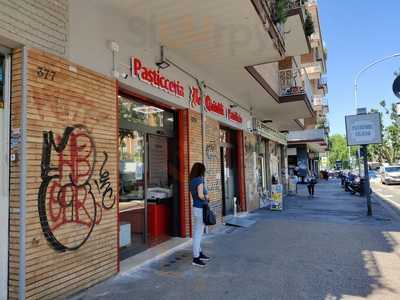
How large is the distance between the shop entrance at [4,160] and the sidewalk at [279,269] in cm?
104

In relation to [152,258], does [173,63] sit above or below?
above

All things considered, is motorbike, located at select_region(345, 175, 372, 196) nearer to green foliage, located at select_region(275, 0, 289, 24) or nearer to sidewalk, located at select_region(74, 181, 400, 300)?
sidewalk, located at select_region(74, 181, 400, 300)

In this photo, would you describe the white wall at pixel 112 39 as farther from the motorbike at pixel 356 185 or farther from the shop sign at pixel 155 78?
the motorbike at pixel 356 185

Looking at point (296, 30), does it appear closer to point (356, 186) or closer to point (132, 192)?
point (132, 192)

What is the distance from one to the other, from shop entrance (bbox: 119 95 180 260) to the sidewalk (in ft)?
3.01

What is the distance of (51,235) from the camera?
165 inches

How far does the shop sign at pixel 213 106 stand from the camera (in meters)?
8.40

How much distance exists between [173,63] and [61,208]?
4.23 m

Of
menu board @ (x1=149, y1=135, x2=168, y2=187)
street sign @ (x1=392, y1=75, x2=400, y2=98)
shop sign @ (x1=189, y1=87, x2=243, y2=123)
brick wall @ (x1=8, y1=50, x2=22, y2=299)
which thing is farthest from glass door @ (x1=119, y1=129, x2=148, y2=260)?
street sign @ (x1=392, y1=75, x2=400, y2=98)

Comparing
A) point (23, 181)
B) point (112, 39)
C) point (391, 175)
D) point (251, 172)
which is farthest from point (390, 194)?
point (23, 181)

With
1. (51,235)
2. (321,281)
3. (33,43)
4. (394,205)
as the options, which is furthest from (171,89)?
(394,205)

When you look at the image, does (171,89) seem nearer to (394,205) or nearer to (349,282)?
(349,282)

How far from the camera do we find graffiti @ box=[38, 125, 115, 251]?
4.19 m

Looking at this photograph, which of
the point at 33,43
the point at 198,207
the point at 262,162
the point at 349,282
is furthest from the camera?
the point at 262,162
